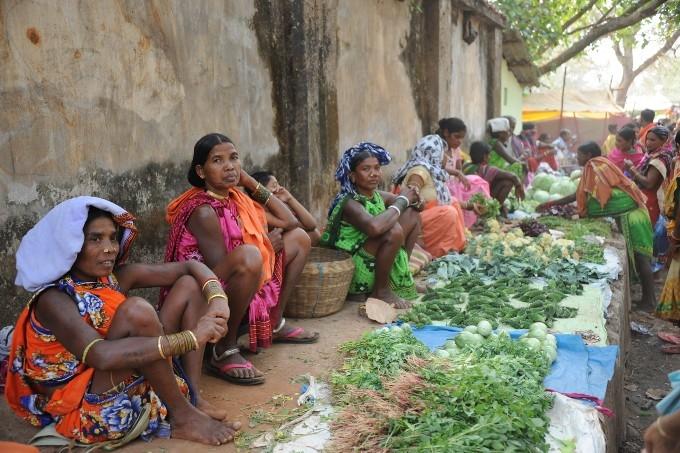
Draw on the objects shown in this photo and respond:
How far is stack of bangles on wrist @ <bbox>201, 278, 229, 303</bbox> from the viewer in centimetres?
317

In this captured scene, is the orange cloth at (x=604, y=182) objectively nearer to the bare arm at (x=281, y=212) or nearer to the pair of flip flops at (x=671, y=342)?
the pair of flip flops at (x=671, y=342)

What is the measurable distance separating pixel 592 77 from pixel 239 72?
83.7 meters

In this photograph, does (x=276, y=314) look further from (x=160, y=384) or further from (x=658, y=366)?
(x=658, y=366)

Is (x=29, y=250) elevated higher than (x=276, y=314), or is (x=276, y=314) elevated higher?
(x=29, y=250)

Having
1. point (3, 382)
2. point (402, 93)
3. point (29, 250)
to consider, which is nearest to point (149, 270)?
point (29, 250)

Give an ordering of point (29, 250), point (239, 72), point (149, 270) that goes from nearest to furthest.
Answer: point (29, 250)
point (149, 270)
point (239, 72)

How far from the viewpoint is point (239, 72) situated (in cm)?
557

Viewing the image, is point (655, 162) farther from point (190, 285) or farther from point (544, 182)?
point (190, 285)

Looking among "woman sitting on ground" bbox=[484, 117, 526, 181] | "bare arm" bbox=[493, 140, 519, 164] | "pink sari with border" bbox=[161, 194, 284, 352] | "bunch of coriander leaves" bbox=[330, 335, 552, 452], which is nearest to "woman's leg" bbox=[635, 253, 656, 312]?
"woman sitting on ground" bbox=[484, 117, 526, 181]

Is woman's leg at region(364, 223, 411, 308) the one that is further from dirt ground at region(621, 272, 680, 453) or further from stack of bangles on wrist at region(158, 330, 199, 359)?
stack of bangles on wrist at region(158, 330, 199, 359)

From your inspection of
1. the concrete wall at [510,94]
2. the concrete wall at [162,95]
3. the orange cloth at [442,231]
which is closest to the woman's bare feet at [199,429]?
the concrete wall at [162,95]

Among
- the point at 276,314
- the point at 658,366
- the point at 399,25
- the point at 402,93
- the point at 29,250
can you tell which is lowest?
the point at 658,366

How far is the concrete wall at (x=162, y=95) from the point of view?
3559mm

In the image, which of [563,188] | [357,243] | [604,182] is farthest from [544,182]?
[357,243]
